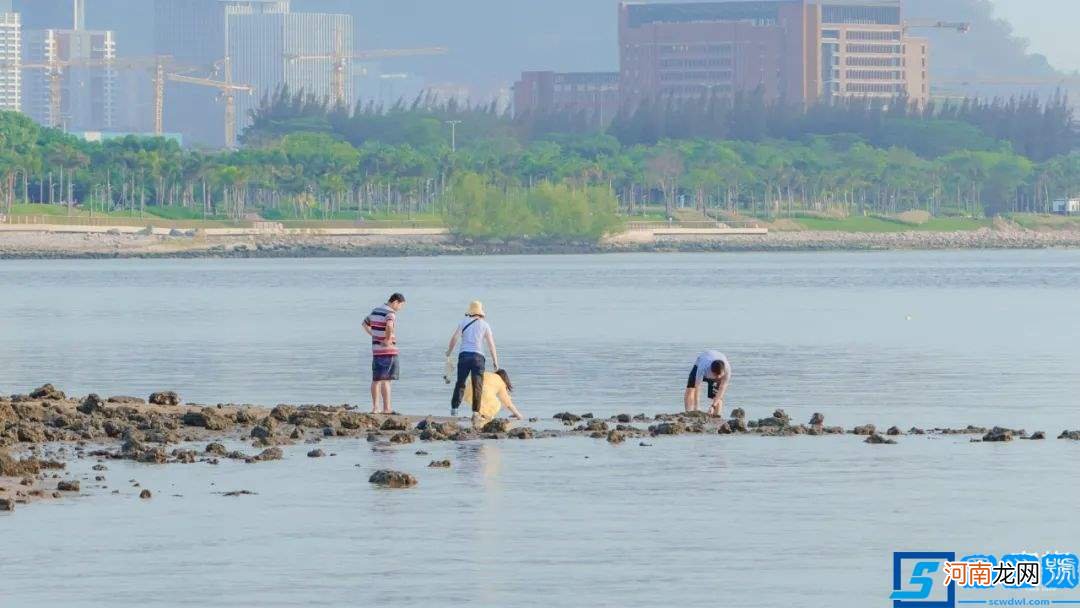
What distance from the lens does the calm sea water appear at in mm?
21500

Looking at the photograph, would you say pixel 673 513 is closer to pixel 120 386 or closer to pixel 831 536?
pixel 831 536

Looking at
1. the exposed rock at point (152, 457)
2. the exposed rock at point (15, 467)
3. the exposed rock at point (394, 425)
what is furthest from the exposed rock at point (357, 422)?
the exposed rock at point (15, 467)

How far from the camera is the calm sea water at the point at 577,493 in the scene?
2150cm

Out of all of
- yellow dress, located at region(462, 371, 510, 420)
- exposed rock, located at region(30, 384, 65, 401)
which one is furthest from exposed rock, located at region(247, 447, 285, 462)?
exposed rock, located at region(30, 384, 65, 401)

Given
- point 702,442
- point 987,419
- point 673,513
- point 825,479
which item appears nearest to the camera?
Result: point 673,513

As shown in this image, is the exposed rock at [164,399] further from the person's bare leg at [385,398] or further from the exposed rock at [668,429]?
the exposed rock at [668,429]

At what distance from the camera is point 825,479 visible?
28875 mm

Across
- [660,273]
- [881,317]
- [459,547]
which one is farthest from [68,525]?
[660,273]

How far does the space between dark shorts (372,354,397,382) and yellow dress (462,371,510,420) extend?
1.22 meters

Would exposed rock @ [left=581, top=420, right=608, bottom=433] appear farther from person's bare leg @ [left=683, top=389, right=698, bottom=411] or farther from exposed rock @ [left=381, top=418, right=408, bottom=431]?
exposed rock @ [left=381, top=418, right=408, bottom=431]

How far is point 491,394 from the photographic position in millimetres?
35312

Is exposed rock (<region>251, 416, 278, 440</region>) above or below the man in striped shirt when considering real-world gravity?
below

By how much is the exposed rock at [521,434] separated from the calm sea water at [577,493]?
95cm

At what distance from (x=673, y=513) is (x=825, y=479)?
3720mm
